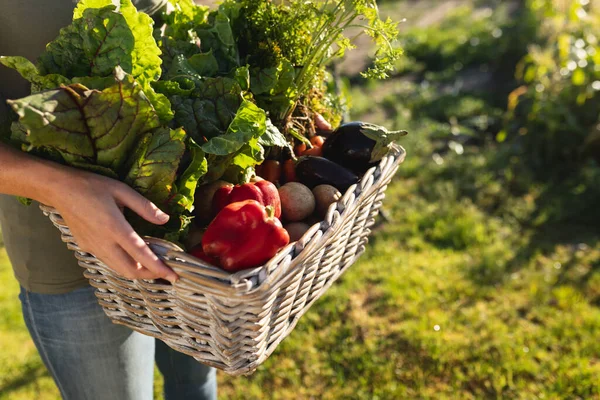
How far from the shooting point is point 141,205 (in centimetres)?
115

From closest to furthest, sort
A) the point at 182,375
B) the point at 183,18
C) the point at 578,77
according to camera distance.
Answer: the point at 183,18, the point at 182,375, the point at 578,77

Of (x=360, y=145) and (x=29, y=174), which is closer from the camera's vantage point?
(x=29, y=174)

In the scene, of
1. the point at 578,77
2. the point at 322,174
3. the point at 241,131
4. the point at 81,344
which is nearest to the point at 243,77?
the point at 241,131

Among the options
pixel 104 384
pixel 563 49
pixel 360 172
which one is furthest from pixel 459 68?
pixel 104 384

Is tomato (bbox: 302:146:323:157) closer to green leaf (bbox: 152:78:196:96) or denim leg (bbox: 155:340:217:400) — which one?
green leaf (bbox: 152:78:196:96)

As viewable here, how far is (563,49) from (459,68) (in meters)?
1.73

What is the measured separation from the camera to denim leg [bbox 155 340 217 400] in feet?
6.52

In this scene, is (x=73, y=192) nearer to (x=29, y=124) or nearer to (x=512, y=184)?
(x=29, y=124)

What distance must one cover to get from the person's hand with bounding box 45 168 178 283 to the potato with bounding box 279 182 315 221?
1.23ft

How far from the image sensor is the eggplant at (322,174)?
1.54 metres

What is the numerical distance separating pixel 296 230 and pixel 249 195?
152mm

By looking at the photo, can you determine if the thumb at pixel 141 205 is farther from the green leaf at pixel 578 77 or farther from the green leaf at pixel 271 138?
the green leaf at pixel 578 77

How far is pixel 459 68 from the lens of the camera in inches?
238

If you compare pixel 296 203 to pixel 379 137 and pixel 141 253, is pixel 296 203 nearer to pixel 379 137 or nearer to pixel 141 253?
pixel 379 137
